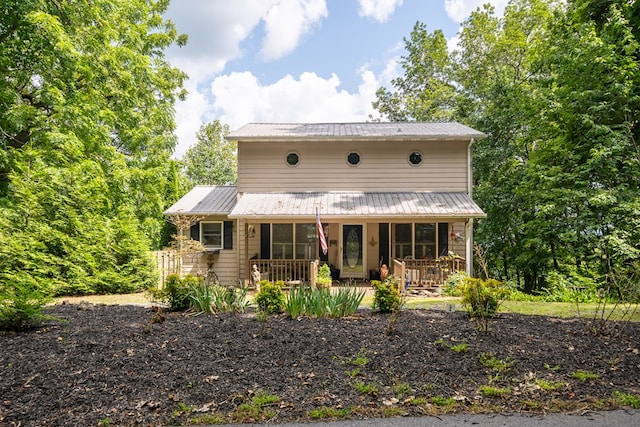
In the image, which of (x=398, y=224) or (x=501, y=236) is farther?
(x=501, y=236)

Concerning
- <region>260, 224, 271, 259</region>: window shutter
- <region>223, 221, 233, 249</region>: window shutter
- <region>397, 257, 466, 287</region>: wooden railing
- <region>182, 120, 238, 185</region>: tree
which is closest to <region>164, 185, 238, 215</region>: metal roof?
<region>223, 221, 233, 249</region>: window shutter

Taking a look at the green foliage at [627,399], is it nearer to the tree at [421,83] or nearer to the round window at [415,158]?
the round window at [415,158]

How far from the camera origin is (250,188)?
41.7 ft

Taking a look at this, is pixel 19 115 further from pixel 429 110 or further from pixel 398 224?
pixel 429 110

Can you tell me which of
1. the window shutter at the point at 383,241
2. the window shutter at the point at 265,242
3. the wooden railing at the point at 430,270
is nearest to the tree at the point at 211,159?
the window shutter at the point at 265,242

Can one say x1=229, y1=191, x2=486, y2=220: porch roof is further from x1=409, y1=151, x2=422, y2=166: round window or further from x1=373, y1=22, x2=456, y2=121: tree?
x1=373, y1=22, x2=456, y2=121: tree

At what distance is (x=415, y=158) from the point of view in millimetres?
12703

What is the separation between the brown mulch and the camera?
3201 mm

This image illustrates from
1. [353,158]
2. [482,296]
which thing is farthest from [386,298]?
[353,158]

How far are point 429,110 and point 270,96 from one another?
10.8 m

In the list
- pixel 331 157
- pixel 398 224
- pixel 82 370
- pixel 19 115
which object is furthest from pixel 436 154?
pixel 19 115

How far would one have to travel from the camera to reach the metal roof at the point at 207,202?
1237 centimetres

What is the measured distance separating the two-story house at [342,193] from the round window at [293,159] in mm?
38

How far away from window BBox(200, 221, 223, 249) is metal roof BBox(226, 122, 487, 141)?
330 centimetres
